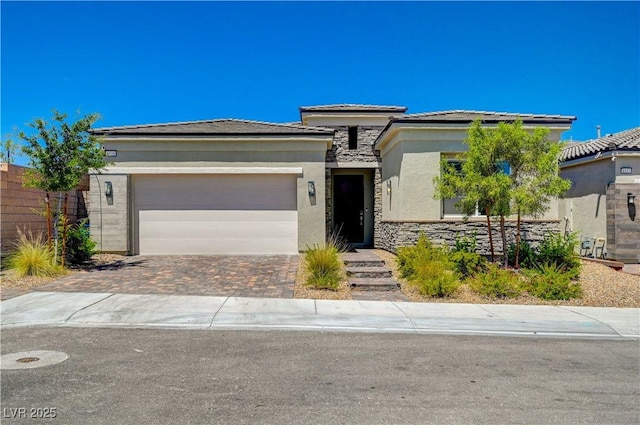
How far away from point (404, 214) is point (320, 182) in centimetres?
287

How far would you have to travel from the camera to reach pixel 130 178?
550 inches

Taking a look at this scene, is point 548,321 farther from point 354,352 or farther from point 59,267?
point 59,267

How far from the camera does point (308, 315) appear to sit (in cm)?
797

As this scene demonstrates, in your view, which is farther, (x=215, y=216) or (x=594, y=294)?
(x=215, y=216)

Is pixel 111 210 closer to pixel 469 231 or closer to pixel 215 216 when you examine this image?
pixel 215 216

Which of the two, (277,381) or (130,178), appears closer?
(277,381)

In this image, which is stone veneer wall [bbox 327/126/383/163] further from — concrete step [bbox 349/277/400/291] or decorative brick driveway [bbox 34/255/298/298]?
concrete step [bbox 349/277/400/291]

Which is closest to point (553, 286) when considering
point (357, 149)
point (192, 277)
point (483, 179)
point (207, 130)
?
point (483, 179)

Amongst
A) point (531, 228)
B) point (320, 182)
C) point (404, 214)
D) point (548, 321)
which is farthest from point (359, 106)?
point (548, 321)

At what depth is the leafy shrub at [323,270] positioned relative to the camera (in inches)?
391

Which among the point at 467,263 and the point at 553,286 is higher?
the point at 467,263

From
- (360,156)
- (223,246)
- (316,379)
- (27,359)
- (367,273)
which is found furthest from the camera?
(360,156)

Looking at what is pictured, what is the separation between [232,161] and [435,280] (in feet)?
24.6

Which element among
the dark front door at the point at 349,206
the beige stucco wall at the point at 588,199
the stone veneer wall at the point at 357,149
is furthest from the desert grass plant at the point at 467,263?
the stone veneer wall at the point at 357,149
